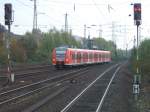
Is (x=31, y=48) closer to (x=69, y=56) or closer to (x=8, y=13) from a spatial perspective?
(x=69, y=56)

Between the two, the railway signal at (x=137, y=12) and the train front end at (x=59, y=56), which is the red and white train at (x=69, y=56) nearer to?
the train front end at (x=59, y=56)

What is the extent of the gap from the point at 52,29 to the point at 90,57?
43225 millimetres

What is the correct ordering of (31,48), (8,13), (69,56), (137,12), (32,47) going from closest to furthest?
1. (137,12)
2. (8,13)
3. (69,56)
4. (32,47)
5. (31,48)

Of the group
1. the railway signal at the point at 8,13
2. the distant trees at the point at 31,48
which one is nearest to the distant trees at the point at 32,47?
the distant trees at the point at 31,48

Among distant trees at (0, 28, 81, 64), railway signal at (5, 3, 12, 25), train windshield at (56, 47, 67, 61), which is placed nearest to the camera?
railway signal at (5, 3, 12, 25)

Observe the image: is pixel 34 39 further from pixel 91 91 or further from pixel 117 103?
pixel 117 103

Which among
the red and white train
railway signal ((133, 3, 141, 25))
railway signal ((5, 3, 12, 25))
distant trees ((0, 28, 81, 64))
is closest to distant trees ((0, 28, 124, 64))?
distant trees ((0, 28, 81, 64))

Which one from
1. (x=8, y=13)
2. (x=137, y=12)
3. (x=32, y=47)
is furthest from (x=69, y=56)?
(x=137, y=12)

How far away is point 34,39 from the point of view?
2864 inches

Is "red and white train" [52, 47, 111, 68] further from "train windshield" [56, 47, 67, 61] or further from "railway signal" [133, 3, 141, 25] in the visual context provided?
"railway signal" [133, 3, 141, 25]

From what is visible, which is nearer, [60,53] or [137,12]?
[137,12]

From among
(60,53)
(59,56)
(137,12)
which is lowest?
(59,56)

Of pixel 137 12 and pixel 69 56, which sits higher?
pixel 137 12

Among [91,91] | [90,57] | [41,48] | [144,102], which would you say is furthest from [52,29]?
[144,102]
